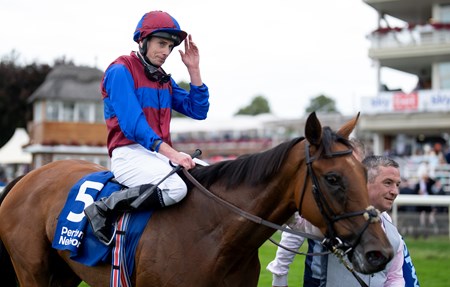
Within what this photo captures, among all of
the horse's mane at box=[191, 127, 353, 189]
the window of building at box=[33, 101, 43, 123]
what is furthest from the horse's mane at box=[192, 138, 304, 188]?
the window of building at box=[33, 101, 43, 123]

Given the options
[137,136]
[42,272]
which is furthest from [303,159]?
[42,272]

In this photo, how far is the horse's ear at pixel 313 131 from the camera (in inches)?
132

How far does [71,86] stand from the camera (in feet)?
107

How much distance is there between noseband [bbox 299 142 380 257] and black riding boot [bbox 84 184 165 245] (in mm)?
941

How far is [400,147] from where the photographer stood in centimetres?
2327

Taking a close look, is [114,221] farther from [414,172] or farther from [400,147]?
[400,147]

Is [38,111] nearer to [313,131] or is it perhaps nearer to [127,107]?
[127,107]

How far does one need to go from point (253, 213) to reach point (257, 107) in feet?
260

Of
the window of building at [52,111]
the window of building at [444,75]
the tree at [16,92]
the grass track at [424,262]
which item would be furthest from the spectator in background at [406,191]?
the tree at [16,92]

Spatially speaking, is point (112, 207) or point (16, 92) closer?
point (112, 207)

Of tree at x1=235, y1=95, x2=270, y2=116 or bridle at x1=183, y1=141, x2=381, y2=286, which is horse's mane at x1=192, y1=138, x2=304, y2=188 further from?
tree at x1=235, y1=95, x2=270, y2=116

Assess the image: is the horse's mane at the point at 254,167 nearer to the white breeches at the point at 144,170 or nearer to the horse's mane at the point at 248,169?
the horse's mane at the point at 248,169

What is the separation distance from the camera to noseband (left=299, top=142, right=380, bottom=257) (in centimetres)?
314

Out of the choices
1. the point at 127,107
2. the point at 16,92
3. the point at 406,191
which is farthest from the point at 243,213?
the point at 16,92
